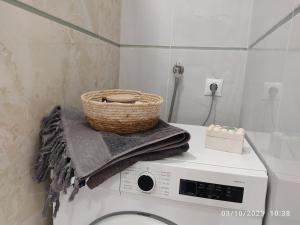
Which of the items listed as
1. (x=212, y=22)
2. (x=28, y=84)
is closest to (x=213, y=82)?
(x=212, y=22)

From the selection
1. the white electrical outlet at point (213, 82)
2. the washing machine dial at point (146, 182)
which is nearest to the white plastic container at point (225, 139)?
the washing machine dial at point (146, 182)

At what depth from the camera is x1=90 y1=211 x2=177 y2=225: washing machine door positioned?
64cm

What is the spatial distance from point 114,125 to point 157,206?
267 millimetres

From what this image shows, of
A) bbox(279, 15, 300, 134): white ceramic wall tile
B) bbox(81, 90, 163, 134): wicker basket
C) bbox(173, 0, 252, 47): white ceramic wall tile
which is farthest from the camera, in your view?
bbox(173, 0, 252, 47): white ceramic wall tile

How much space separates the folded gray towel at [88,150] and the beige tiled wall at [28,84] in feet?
0.18

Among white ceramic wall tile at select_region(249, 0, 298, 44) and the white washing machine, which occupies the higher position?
white ceramic wall tile at select_region(249, 0, 298, 44)

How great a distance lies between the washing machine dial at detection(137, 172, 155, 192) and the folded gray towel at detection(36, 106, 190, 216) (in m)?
0.05

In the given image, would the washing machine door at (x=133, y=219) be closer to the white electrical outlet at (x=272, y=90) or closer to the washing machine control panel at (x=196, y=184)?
the washing machine control panel at (x=196, y=184)

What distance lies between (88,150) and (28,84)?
0.27m

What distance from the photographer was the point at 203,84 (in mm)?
1329

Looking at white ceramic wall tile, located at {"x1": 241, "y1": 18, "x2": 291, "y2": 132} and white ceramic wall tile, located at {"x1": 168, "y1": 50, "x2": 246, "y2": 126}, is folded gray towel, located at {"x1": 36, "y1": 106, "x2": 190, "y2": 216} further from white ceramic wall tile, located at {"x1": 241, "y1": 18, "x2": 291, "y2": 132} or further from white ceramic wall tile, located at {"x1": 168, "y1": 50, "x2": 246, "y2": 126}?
white ceramic wall tile, located at {"x1": 168, "y1": 50, "x2": 246, "y2": 126}

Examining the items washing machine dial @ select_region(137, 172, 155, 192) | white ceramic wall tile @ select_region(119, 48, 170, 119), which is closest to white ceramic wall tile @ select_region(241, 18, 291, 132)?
washing machine dial @ select_region(137, 172, 155, 192)

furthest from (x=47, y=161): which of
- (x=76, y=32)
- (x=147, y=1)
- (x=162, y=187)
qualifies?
(x=147, y=1)

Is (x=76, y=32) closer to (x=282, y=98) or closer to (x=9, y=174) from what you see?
(x=9, y=174)
